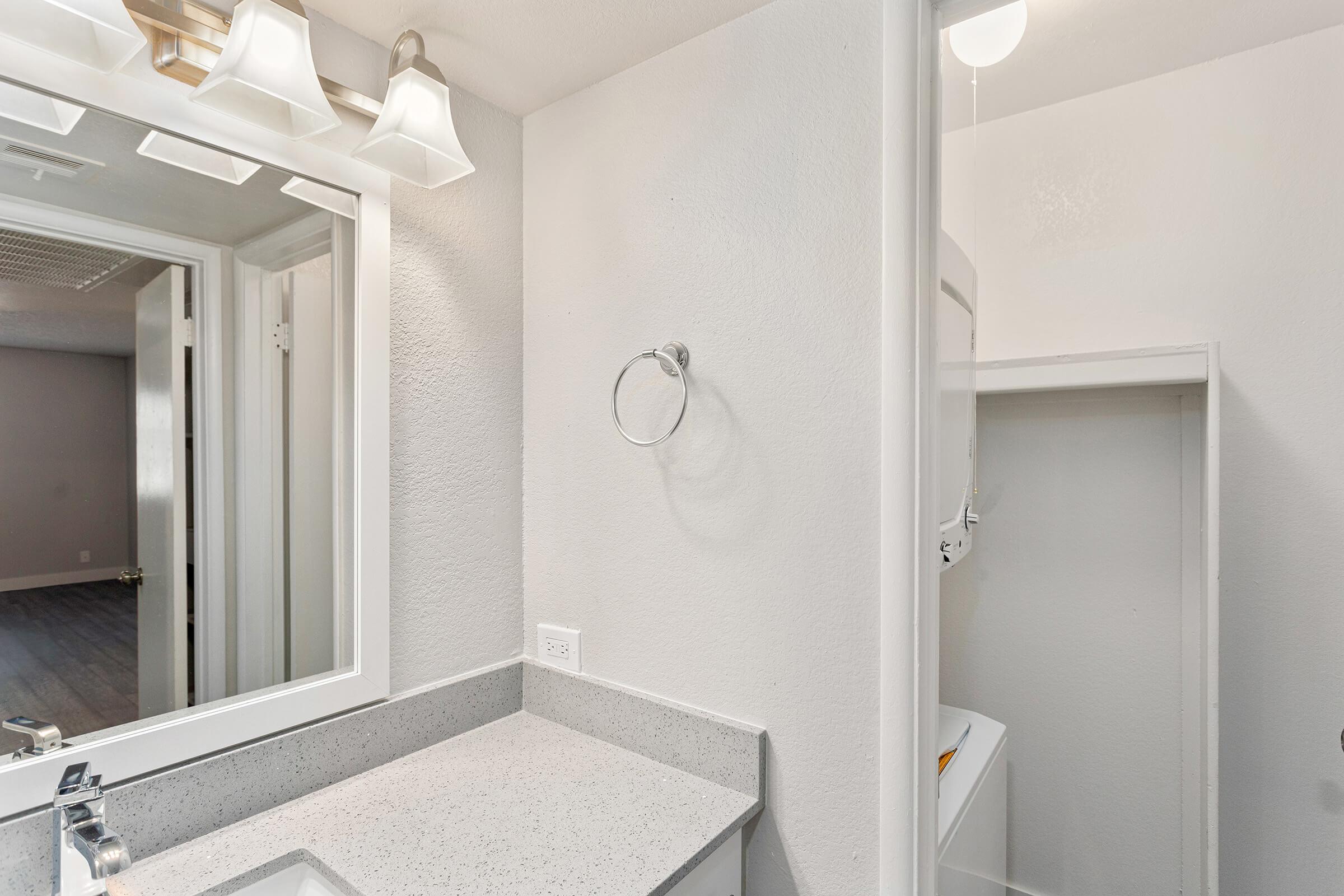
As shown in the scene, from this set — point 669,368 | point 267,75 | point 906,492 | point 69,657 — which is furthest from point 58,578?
point 906,492

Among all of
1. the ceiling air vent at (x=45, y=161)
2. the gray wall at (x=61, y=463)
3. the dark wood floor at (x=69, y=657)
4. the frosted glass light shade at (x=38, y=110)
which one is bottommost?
the dark wood floor at (x=69, y=657)

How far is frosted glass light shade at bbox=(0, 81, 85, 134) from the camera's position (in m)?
0.75

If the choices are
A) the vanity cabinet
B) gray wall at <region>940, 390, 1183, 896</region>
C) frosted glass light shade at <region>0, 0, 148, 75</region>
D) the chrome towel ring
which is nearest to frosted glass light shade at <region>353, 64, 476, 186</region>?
frosted glass light shade at <region>0, 0, 148, 75</region>

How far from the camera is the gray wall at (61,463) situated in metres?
0.78

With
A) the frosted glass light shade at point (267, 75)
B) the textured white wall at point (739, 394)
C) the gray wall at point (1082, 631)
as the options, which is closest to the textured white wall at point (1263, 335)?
the gray wall at point (1082, 631)

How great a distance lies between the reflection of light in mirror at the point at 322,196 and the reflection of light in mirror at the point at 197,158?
2.1 inches

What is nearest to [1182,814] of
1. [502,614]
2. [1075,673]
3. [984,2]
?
[1075,673]

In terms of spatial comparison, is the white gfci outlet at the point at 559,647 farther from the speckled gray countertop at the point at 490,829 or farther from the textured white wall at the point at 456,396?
the speckled gray countertop at the point at 490,829

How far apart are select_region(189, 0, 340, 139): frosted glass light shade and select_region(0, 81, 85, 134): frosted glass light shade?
6.0 inches

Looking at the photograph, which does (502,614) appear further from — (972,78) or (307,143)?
(972,78)

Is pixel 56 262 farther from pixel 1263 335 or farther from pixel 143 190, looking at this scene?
pixel 1263 335

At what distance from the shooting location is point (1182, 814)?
Answer: 1547 millimetres

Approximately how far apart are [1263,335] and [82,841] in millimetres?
2182

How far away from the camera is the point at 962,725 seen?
1443mm
